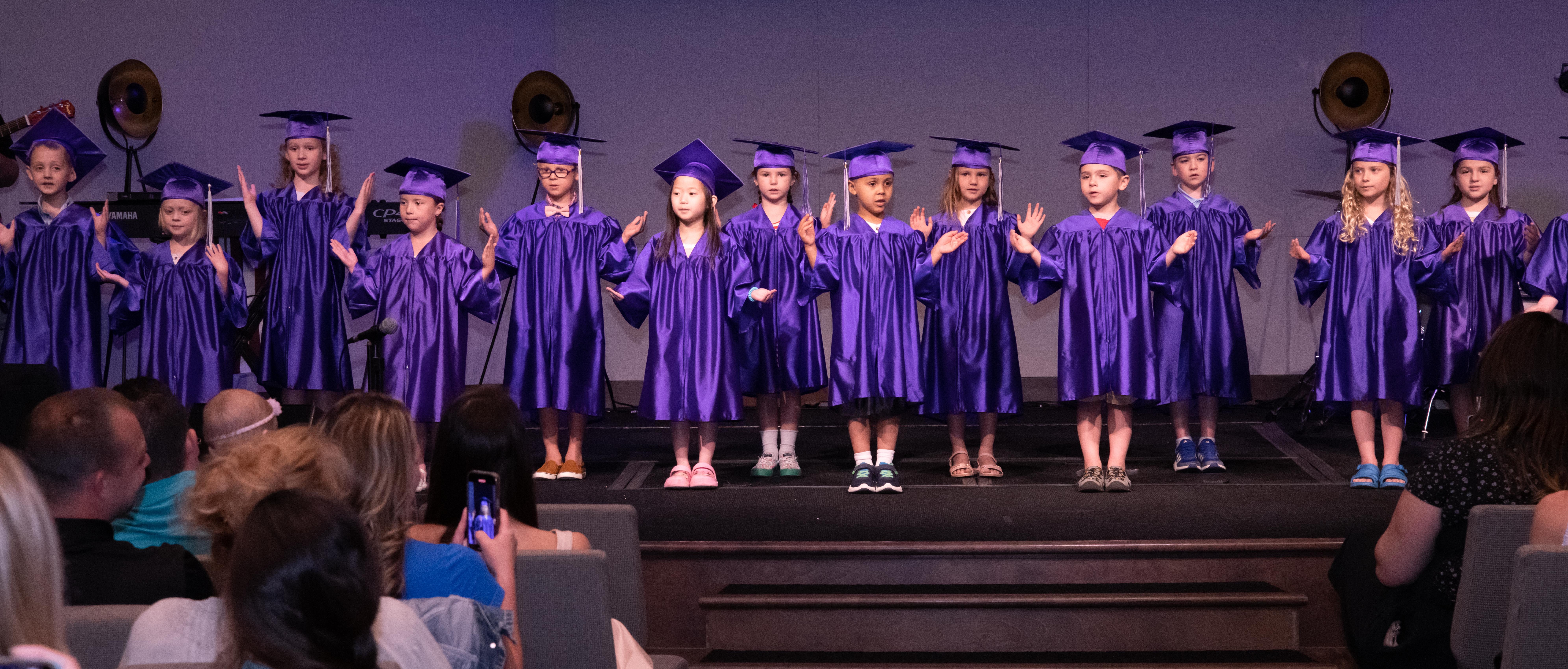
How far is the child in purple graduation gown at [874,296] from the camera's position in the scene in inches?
197

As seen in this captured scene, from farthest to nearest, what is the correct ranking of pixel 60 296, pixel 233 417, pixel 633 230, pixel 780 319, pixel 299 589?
pixel 60 296, pixel 780 319, pixel 633 230, pixel 233 417, pixel 299 589

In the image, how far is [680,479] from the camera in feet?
16.3

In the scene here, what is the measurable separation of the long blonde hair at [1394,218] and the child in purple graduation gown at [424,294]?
11.4 ft

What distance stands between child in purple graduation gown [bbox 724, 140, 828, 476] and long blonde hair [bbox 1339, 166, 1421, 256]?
7.14ft

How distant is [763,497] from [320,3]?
5193 mm

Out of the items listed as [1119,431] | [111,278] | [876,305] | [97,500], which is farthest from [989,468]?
[111,278]

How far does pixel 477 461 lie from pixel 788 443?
311 cm

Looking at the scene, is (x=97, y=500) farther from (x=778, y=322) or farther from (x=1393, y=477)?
(x=1393, y=477)

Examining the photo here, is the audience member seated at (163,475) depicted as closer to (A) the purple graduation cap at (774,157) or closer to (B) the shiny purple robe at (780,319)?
(B) the shiny purple robe at (780,319)

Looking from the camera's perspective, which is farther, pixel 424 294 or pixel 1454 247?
pixel 424 294

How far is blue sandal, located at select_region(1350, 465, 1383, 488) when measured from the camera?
186 inches

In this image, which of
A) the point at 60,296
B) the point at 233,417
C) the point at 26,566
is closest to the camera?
the point at 26,566

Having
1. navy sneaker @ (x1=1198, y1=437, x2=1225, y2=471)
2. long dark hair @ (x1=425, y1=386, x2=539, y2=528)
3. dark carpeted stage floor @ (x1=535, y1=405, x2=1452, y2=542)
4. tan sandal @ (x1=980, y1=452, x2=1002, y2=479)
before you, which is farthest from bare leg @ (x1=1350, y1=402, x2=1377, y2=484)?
long dark hair @ (x1=425, y1=386, x2=539, y2=528)

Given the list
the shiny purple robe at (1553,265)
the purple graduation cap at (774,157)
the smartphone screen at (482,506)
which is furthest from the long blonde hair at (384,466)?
the shiny purple robe at (1553,265)
